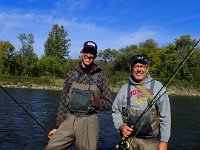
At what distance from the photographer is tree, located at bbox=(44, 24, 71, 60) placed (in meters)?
103

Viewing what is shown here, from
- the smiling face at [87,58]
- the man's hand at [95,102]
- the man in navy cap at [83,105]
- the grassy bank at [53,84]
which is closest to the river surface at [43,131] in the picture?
the man in navy cap at [83,105]

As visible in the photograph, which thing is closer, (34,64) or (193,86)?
(193,86)

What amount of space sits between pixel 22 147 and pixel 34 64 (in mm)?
71962

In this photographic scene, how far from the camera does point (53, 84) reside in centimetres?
7231

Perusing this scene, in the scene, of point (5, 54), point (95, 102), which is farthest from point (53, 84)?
point (95, 102)

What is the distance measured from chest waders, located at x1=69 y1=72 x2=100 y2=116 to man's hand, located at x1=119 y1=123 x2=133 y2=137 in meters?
0.76

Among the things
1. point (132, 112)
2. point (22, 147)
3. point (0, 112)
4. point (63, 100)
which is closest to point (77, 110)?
point (63, 100)

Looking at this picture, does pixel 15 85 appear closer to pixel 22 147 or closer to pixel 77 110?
pixel 22 147

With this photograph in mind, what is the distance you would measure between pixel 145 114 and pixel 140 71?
0.70 meters

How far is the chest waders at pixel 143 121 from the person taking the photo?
5.49m

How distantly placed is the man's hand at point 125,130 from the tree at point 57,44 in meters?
98.2

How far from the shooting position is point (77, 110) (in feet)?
20.4

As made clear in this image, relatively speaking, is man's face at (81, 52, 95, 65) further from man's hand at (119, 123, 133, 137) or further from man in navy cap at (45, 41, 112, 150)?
man's hand at (119, 123, 133, 137)

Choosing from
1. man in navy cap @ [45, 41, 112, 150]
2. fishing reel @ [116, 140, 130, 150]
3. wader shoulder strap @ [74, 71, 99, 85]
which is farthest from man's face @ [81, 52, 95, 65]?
fishing reel @ [116, 140, 130, 150]
